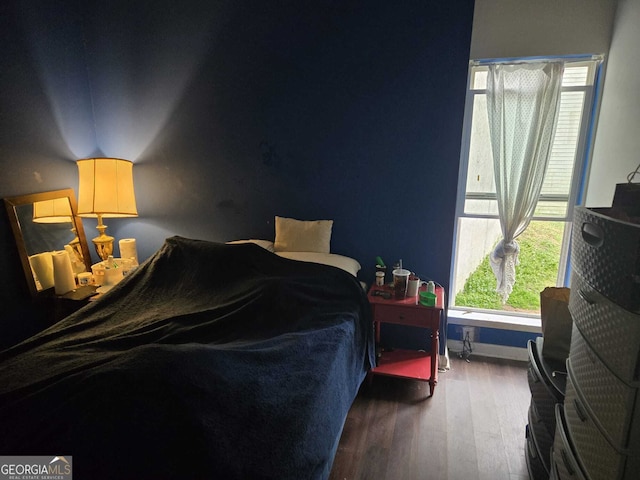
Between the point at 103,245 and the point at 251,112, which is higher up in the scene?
the point at 251,112

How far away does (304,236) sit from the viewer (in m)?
2.50

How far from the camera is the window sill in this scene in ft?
8.43

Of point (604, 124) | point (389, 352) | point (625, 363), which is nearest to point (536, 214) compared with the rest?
point (604, 124)

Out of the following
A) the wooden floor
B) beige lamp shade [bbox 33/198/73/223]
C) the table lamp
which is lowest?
the wooden floor

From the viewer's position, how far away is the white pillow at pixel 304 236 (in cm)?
249

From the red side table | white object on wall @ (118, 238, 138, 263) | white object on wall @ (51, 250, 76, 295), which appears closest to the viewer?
the red side table

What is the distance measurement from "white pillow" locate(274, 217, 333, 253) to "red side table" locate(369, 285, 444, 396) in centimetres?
48

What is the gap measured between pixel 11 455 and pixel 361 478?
1311 millimetres

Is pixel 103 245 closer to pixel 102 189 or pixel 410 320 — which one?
pixel 102 189

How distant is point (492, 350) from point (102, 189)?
3.02 m

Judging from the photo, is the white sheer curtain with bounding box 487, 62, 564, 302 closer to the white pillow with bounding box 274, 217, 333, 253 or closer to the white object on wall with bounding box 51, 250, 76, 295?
the white pillow with bounding box 274, 217, 333, 253

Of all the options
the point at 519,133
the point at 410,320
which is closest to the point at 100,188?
the point at 410,320

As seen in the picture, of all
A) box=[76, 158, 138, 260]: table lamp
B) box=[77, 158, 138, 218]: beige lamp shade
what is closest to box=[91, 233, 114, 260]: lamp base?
box=[76, 158, 138, 260]: table lamp

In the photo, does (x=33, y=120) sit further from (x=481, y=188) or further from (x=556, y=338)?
(x=556, y=338)
